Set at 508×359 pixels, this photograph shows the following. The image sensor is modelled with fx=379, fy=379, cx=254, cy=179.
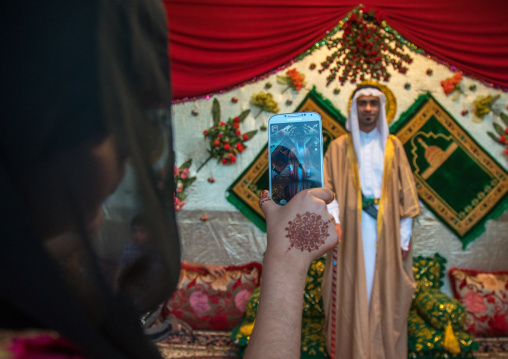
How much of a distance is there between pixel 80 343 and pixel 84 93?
20 centimetres

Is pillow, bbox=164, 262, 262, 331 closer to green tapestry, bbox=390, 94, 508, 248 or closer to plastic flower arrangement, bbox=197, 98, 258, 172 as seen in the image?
plastic flower arrangement, bbox=197, 98, 258, 172

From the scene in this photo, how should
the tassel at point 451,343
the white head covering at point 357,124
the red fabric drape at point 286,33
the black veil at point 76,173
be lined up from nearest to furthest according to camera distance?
1. the black veil at point 76,173
2. the tassel at point 451,343
3. the white head covering at point 357,124
4. the red fabric drape at point 286,33

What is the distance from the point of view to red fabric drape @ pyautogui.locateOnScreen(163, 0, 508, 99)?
3164mm

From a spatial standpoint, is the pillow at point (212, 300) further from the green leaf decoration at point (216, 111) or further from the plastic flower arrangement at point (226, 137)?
the green leaf decoration at point (216, 111)

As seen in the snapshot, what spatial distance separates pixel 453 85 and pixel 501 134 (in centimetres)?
60

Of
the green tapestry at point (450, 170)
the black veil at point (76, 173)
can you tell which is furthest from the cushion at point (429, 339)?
the black veil at point (76, 173)

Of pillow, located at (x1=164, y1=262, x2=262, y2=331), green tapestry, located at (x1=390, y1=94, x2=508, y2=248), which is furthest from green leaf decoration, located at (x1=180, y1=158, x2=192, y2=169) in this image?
green tapestry, located at (x1=390, y1=94, x2=508, y2=248)

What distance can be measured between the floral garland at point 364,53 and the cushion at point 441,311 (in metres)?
1.84

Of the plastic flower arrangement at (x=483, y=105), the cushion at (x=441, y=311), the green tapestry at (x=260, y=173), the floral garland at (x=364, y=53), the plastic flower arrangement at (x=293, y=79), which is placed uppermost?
the floral garland at (x=364, y=53)

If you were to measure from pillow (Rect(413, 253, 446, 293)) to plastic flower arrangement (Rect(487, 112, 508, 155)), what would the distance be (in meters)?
1.20

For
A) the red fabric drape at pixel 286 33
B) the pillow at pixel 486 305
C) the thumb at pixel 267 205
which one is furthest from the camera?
the red fabric drape at pixel 286 33

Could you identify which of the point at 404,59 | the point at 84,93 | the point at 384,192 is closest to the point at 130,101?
the point at 84,93

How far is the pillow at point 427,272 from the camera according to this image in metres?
2.87

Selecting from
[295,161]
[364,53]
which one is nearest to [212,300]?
[295,161]
